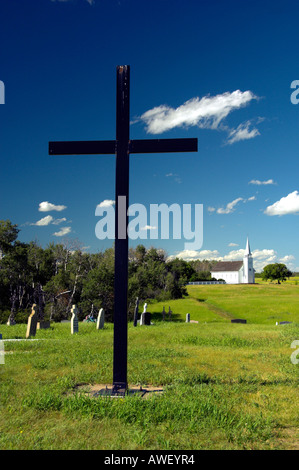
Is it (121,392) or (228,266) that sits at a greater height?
(228,266)

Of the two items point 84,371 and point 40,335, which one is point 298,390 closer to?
point 84,371

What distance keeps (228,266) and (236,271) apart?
5744 mm

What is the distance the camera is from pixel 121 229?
21.4 feet

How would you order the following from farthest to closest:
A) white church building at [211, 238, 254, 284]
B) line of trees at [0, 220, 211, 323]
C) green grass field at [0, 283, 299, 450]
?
white church building at [211, 238, 254, 284] → line of trees at [0, 220, 211, 323] → green grass field at [0, 283, 299, 450]

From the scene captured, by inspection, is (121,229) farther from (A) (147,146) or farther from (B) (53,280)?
(B) (53,280)

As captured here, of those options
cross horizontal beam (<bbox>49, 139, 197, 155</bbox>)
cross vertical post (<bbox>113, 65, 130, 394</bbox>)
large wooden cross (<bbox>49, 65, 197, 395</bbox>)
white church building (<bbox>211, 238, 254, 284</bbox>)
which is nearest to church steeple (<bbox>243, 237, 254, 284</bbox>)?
white church building (<bbox>211, 238, 254, 284</bbox>)

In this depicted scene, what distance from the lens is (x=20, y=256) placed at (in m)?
48.2

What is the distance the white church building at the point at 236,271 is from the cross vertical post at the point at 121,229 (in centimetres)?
13322

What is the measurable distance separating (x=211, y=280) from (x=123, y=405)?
128 m

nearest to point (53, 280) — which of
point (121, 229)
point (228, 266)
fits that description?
→ point (121, 229)

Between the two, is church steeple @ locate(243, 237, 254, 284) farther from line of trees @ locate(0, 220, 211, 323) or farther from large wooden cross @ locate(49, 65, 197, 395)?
large wooden cross @ locate(49, 65, 197, 395)

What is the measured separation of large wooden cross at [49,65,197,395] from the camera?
6387mm

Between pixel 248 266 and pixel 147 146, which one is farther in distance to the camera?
pixel 248 266
